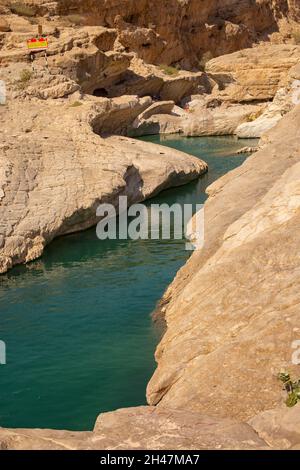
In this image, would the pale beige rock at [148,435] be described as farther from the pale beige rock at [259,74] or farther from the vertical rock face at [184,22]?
the vertical rock face at [184,22]

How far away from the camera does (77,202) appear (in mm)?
24609

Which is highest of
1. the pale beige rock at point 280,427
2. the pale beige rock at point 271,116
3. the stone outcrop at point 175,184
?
the pale beige rock at point 280,427

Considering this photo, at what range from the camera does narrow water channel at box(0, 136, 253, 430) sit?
45.7ft

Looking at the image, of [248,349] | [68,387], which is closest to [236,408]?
[248,349]

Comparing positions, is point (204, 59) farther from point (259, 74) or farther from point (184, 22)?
point (259, 74)

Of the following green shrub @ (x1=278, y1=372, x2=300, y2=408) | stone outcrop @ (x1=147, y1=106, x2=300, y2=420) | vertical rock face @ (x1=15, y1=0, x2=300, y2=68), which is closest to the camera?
green shrub @ (x1=278, y1=372, x2=300, y2=408)

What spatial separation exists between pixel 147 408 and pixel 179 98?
156ft

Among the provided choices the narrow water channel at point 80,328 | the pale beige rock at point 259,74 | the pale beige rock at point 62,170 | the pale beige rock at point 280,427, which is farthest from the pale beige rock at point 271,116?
the pale beige rock at point 280,427

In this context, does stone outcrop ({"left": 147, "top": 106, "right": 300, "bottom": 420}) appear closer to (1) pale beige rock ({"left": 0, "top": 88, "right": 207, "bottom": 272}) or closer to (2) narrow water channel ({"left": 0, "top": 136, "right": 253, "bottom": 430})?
(2) narrow water channel ({"left": 0, "top": 136, "right": 253, "bottom": 430})

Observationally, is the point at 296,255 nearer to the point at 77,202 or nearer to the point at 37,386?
the point at 37,386

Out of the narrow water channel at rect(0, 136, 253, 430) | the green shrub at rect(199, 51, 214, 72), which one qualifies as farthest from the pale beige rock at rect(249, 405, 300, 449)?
the green shrub at rect(199, 51, 214, 72)

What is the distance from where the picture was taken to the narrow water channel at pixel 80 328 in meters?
13.9

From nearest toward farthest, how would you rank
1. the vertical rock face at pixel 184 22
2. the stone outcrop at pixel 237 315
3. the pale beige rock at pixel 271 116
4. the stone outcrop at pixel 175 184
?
the stone outcrop at pixel 175 184
the stone outcrop at pixel 237 315
the pale beige rock at pixel 271 116
the vertical rock face at pixel 184 22
